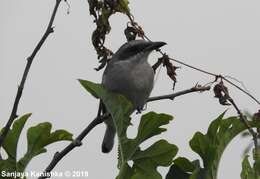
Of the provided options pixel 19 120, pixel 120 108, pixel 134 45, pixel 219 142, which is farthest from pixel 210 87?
pixel 134 45

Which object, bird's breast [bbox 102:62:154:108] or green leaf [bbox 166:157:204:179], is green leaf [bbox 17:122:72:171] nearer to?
green leaf [bbox 166:157:204:179]

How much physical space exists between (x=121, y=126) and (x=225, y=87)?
0.60 meters

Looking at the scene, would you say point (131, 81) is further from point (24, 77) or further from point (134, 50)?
point (24, 77)

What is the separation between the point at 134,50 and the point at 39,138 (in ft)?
5.84

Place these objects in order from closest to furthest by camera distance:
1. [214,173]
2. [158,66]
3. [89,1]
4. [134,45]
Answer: [214,173] → [89,1] → [158,66] → [134,45]

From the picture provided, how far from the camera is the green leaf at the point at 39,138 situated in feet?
9.95

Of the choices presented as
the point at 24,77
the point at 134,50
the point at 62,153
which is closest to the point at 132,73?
the point at 134,50

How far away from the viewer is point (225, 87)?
305cm

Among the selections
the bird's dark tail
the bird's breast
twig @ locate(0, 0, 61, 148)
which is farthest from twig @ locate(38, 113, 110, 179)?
the bird's dark tail

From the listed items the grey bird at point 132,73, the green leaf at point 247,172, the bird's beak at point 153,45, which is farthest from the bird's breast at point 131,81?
the green leaf at point 247,172

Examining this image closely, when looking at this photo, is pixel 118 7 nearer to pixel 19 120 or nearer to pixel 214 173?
pixel 19 120

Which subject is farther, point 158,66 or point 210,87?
point 158,66

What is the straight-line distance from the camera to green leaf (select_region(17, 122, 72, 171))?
303 centimetres

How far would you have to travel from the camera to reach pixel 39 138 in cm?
304
